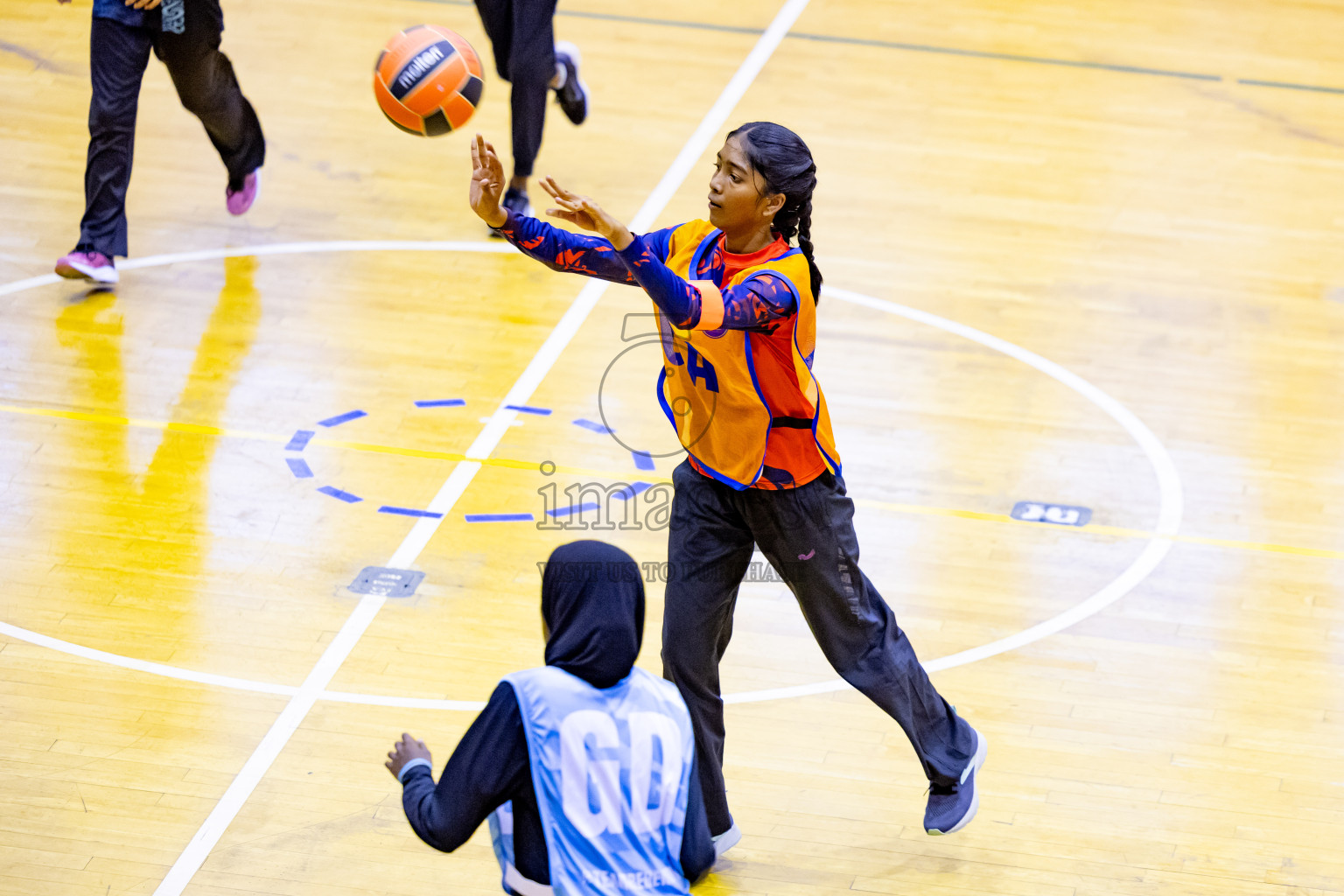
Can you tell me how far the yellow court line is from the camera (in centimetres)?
661

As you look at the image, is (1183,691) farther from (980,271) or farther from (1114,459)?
(980,271)

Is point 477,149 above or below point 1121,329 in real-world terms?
above

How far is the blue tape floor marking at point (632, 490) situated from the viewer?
268 inches

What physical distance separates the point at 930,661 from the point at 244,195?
16.2ft

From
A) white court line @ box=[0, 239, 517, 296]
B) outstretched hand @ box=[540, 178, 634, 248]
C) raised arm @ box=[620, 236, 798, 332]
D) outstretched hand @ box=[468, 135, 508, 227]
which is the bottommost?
white court line @ box=[0, 239, 517, 296]

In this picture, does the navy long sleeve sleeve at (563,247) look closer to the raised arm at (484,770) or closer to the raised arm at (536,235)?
the raised arm at (536,235)

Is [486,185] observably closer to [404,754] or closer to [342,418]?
[404,754]

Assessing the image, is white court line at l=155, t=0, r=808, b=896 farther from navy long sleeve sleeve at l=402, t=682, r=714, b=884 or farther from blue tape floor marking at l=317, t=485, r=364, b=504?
navy long sleeve sleeve at l=402, t=682, r=714, b=884

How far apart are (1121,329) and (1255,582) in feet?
7.34

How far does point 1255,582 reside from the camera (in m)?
6.36

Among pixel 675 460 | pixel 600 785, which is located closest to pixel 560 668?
pixel 600 785

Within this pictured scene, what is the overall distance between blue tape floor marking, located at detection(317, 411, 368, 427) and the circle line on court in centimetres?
179

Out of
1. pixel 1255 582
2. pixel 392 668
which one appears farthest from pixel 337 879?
pixel 1255 582

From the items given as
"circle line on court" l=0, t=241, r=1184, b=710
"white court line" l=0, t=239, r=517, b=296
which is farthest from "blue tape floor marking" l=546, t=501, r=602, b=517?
"white court line" l=0, t=239, r=517, b=296
